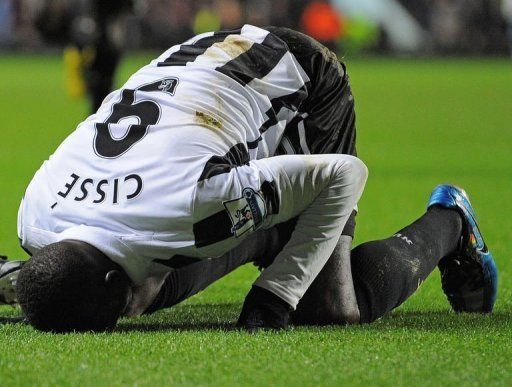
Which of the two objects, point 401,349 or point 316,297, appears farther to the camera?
point 316,297

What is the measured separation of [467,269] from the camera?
409cm

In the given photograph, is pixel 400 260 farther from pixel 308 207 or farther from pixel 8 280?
pixel 8 280

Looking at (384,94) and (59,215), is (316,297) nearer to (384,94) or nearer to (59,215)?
(59,215)

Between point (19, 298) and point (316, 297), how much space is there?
0.88 m

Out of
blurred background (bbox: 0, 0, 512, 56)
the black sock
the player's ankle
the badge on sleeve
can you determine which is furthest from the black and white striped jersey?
blurred background (bbox: 0, 0, 512, 56)

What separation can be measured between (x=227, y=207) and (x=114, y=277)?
0.34m

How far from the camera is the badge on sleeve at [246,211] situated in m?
3.23

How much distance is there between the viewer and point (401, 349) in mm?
3170

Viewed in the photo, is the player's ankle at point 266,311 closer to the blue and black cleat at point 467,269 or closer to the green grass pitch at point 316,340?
the green grass pitch at point 316,340

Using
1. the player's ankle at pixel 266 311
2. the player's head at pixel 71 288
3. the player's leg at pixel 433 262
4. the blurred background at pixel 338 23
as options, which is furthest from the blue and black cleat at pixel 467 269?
the blurred background at pixel 338 23

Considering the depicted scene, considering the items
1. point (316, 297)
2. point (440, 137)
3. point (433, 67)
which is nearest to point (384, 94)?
point (440, 137)

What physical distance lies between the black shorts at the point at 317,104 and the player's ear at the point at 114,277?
2.58 ft

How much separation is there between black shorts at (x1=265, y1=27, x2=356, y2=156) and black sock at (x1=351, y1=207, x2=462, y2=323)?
0.35 meters

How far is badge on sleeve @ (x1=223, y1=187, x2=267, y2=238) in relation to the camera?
3229 mm
